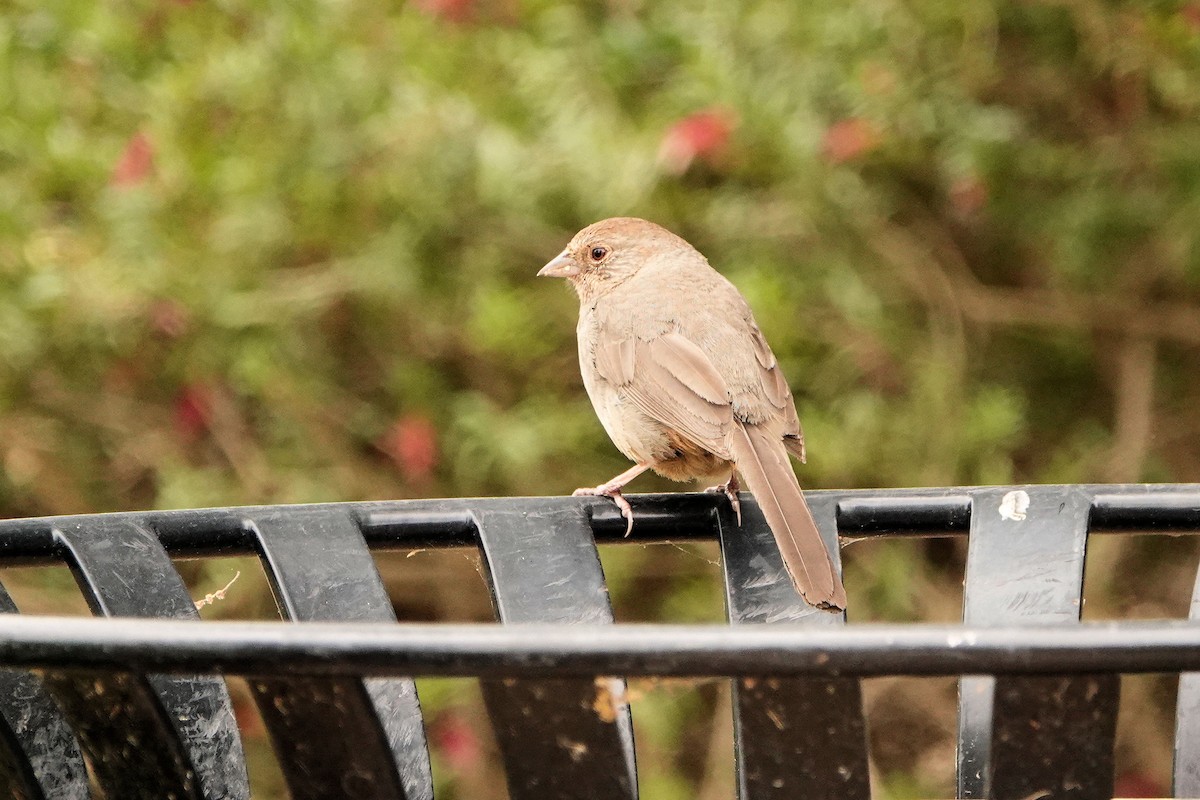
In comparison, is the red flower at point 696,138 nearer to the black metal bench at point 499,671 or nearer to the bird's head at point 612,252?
the bird's head at point 612,252

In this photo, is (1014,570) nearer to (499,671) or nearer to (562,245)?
(499,671)

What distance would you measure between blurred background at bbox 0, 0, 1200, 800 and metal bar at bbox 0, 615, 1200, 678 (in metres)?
2.90

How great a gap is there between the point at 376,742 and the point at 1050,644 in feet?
Result: 2.27

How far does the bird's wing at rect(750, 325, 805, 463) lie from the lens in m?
3.54

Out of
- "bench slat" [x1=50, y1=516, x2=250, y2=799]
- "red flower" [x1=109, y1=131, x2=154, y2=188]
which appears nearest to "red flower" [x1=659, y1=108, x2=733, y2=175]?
"red flower" [x1=109, y1=131, x2=154, y2=188]

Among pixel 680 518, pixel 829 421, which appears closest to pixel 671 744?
pixel 829 421

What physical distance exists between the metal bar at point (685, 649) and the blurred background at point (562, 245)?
2.90 meters

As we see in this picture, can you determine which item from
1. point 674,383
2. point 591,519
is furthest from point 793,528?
point 674,383

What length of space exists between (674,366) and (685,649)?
2367 millimetres

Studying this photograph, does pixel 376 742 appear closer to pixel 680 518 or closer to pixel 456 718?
pixel 680 518

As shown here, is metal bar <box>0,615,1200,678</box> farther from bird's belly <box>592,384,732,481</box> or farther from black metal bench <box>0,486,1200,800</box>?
bird's belly <box>592,384,732,481</box>

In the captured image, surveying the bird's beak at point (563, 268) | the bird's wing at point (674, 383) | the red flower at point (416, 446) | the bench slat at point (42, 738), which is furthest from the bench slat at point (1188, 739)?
the red flower at point (416, 446)

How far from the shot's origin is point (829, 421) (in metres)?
4.68

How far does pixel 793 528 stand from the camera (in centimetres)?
245
